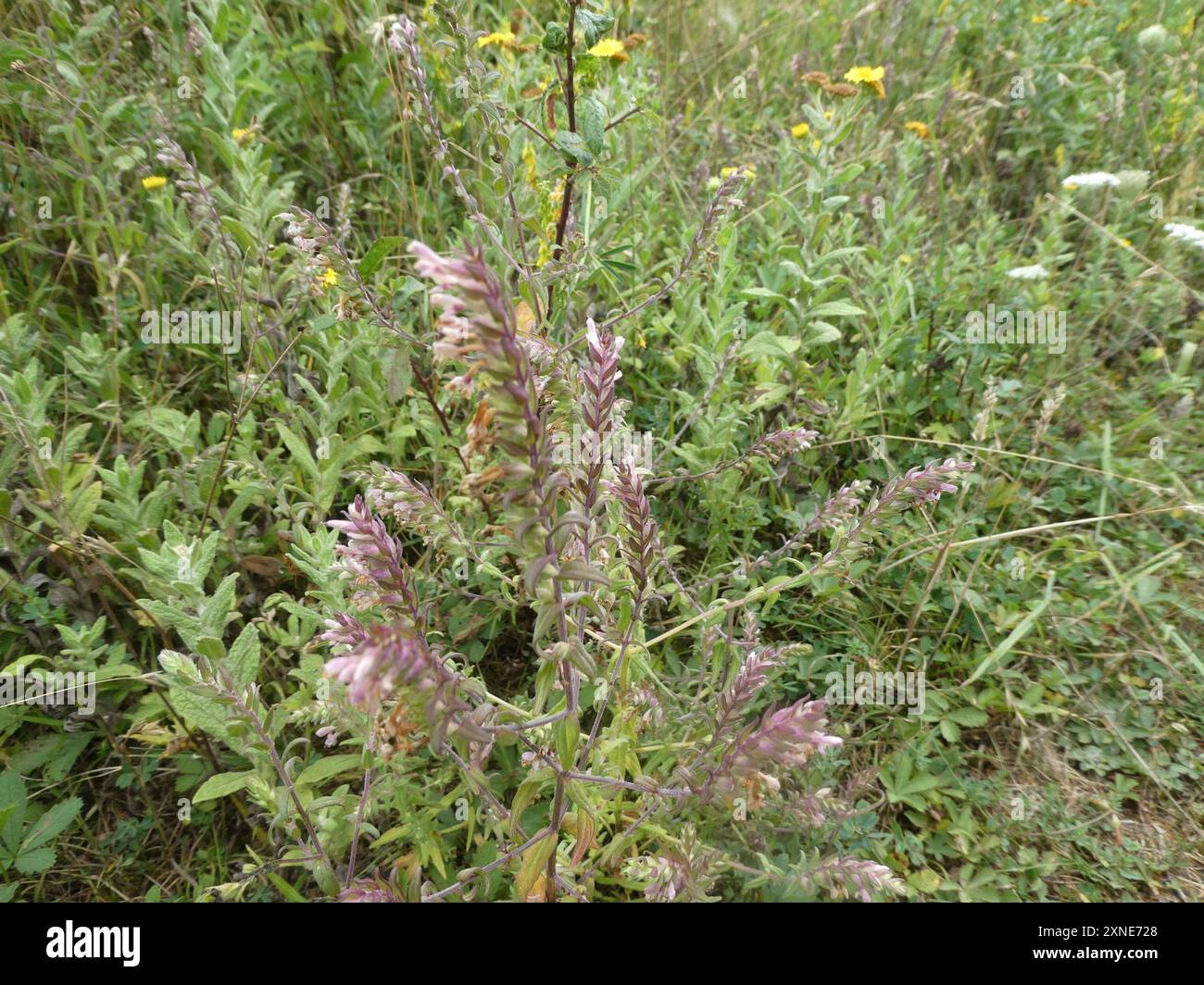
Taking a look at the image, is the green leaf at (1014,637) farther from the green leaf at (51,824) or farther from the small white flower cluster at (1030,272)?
the green leaf at (51,824)

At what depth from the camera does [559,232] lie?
209 centimetres

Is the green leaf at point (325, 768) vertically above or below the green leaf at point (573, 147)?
below

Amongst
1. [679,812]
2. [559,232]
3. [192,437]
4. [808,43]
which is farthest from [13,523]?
[808,43]

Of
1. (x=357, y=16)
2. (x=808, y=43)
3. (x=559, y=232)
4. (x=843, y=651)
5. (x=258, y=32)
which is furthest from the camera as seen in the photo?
(x=808, y=43)

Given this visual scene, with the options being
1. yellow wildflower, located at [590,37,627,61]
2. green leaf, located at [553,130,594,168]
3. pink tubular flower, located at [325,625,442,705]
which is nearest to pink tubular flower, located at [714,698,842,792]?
pink tubular flower, located at [325,625,442,705]

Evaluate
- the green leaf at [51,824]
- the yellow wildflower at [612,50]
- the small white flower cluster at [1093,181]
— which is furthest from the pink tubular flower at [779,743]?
the small white flower cluster at [1093,181]

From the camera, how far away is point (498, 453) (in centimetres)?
127

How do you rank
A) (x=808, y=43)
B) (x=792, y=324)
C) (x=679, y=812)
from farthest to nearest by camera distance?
1. (x=808, y=43)
2. (x=792, y=324)
3. (x=679, y=812)

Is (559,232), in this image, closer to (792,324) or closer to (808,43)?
(792,324)

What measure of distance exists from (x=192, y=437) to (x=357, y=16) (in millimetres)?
2418

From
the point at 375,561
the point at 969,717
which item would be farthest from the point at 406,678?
the point at 969,717

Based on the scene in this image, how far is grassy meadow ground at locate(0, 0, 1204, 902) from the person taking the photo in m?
1.83

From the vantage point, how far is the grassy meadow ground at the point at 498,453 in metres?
1.83

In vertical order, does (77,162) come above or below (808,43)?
below
